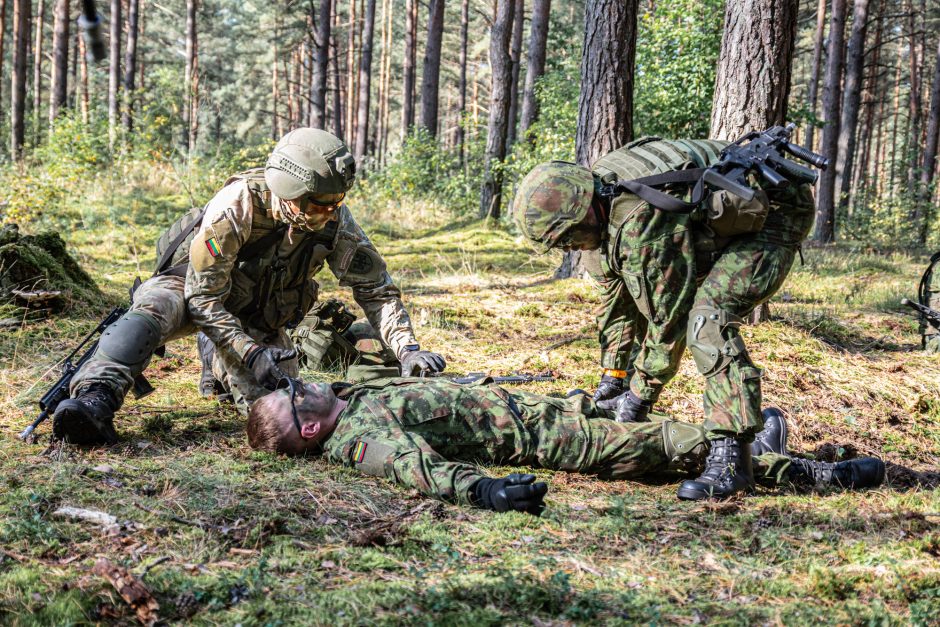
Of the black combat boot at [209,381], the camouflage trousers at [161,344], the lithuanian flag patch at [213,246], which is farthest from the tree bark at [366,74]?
the lithuanian flag patch at [213,246]

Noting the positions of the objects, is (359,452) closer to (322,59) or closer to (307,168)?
(307,168)

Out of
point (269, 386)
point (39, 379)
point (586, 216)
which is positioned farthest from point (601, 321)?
point (39, 379)

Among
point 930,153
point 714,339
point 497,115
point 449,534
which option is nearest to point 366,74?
point 497,115

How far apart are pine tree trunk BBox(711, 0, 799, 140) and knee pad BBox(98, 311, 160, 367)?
4.49 m

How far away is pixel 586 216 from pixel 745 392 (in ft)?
3.76

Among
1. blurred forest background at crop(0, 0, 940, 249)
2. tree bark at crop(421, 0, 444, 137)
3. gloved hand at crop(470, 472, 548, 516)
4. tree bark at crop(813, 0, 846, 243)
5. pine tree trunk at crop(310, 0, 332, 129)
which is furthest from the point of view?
tree bark at crop(421, 0, 444, 137)

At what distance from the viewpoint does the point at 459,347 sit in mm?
6352

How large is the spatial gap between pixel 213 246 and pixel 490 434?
6.39ft

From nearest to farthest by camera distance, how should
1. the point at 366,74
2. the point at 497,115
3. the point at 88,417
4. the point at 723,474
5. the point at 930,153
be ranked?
the point at 723,474 < the point at 88,417 < the point at 497,115 < the point at 930,153 < the point at 366,74

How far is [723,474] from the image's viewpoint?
11.6 feet

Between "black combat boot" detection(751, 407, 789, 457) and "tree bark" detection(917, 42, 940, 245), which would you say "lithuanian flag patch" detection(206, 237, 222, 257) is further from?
"tree bark" detection(917, 42, 940, 245)

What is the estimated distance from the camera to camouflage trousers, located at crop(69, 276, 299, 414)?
3.92m

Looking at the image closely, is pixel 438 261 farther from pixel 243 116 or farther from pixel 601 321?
pixel 243 116

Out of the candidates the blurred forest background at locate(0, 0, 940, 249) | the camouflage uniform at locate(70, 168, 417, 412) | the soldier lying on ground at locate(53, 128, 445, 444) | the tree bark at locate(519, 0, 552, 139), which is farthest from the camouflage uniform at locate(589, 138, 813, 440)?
the tree bark at locate(519, 0, 552, 139)
